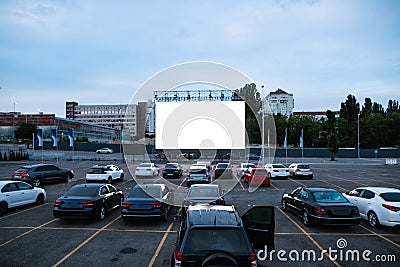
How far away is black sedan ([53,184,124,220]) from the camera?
35.2 ft

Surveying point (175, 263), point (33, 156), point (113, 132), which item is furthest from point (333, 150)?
point (113, 132)

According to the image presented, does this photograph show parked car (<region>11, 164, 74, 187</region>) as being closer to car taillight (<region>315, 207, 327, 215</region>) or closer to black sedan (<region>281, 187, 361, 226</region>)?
black sedan (<region>281, 187, 361, 226</region>)

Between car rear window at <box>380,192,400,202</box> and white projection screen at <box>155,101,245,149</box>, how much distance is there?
2255 centimetres

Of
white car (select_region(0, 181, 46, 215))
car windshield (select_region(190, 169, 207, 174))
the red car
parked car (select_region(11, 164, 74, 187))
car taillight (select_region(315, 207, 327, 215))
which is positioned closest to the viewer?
car taillight (select_region(315, 207, 327, 215))

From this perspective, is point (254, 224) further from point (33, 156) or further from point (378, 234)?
point (33, 156)

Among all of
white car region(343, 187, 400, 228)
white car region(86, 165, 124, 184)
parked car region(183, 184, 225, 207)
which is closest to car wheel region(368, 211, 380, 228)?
white car region(343, 187, 400, 228)

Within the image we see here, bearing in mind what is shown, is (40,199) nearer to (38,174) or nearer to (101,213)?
(101,213)

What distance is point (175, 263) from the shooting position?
5.09 m

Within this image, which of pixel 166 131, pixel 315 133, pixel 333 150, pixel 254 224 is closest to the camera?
pixel 254 224

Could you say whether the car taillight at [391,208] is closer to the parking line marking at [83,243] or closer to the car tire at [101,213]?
the parking line marking at [83,243]

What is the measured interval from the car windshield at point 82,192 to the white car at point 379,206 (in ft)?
30.8

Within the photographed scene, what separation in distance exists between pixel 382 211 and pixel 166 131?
89.3ft

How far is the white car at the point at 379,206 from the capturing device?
10.0 meters

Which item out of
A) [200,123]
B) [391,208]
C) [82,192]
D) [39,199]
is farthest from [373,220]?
[200,123]
